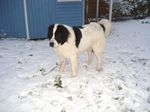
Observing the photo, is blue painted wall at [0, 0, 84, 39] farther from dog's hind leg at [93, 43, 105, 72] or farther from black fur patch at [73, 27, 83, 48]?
black fur patch at [73, 27, 83, 48]

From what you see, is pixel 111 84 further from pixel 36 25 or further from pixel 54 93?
pixel 36 25

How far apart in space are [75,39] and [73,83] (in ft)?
2.83

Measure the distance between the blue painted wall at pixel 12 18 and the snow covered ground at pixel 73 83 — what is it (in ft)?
3.64

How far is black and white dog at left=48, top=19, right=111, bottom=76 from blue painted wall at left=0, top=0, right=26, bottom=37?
3.50 m

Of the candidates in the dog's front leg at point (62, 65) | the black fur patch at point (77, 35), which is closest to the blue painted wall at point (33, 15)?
the dog's front leg at point (62, 65)

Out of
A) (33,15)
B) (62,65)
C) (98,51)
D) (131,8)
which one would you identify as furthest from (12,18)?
(131,8)

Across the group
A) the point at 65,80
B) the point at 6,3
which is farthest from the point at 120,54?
the point at 6,3

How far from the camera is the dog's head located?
14.9 feet

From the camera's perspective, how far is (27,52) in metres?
7.02

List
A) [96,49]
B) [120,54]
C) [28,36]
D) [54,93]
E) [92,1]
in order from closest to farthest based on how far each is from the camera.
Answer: [54,93], [96,49], [120,54], [28,36], [92,1]

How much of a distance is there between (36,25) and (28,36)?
1.48 ft

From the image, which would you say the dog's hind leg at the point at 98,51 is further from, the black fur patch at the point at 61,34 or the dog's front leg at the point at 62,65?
the black fur patch at the point at 61,34

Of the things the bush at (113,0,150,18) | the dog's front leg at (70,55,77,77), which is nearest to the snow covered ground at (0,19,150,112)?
the dog's front leg at (70,55,77,77)

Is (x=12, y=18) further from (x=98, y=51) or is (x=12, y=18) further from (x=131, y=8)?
(x=131, y=8)
